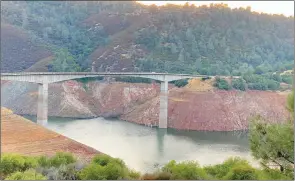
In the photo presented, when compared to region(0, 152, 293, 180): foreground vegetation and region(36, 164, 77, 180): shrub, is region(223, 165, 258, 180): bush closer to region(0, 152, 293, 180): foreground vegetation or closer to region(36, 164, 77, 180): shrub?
region(0, 152, 293, 180): foreground vegetation

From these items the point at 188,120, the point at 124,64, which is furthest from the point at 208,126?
the point at 124,64

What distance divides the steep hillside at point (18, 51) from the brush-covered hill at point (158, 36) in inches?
87.9

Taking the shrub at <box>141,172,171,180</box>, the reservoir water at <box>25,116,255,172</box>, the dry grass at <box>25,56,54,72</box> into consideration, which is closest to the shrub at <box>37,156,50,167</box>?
the shrub at <box>141,172,171,180</box>

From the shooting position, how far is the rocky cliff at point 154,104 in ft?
155

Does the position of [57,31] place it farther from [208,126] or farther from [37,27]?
[208,126]

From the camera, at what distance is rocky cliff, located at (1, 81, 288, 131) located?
4709 centimetres

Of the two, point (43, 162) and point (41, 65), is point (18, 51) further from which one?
point (43, 162)

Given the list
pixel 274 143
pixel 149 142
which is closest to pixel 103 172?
pixel 274 143

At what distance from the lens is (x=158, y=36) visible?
6994 cm

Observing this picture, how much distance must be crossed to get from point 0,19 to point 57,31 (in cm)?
1018

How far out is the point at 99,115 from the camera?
52750 millimetres

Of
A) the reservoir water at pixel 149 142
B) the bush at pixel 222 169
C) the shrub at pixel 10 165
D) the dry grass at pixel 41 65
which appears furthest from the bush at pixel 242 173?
the dry grass at pixel 41 65

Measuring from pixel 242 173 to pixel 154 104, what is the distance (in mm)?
34973

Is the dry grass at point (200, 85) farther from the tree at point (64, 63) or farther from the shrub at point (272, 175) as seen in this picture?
the shrub at point (272, 175)
